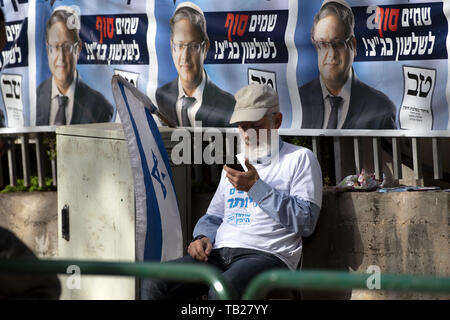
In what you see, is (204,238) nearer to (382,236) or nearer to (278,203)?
A: (278,203)

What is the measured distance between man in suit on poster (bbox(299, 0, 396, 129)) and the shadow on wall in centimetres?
55

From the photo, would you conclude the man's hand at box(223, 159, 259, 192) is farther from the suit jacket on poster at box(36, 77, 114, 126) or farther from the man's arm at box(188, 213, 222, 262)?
the suit jacket on poster at box(36, 77, 114, 126)

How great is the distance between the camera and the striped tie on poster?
464cm

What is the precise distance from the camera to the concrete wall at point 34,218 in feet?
21.2

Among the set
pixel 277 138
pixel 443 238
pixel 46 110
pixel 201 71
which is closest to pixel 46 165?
pixel 46 110

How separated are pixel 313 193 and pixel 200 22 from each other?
2.02 meters

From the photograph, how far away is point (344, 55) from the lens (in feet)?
18.0

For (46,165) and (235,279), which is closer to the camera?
(235,279)

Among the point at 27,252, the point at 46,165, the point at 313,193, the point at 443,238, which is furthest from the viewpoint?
the point at 46,165

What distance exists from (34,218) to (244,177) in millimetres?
2769

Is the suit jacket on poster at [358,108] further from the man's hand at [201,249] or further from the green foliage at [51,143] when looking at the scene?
the green foliage at [51,143]

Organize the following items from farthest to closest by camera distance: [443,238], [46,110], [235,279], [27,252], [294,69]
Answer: [46,110] → [294,69] → [443,238] → [235,279] → [27,252]

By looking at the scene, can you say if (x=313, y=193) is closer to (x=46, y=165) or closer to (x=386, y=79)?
(x=386, y=79)
